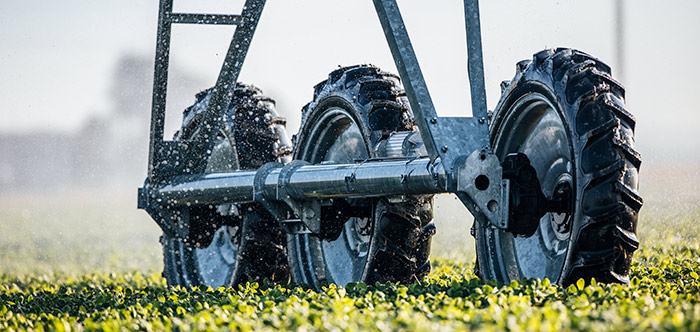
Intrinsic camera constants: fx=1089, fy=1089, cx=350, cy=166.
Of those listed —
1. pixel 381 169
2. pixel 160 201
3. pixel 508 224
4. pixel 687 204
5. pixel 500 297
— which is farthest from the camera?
pixel 687 204

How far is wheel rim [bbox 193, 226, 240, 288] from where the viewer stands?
1086 cm

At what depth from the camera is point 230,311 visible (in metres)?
5.85

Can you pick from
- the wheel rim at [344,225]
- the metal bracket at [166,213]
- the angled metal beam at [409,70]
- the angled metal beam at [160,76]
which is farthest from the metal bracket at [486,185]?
the metal bracket at [166,213]

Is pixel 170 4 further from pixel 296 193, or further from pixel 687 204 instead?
pixel 687 204

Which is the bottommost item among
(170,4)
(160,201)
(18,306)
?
(18,306)

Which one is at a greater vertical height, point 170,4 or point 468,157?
point 170,4

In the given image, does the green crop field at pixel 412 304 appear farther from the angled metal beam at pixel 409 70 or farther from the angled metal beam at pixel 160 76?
the angled metal beam at pixel 160 76

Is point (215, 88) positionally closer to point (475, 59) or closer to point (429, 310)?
point (475, 59)

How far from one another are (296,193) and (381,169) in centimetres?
120

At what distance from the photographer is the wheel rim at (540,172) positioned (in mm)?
6562

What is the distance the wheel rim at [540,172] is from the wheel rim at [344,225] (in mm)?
1945

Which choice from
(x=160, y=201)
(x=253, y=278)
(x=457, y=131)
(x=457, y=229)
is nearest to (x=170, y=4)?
(x=160, y=201)

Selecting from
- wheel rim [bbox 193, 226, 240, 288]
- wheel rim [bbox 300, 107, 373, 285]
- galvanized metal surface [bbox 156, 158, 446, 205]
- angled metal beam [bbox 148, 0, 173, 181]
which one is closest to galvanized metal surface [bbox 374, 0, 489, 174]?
galvanized metal surface [bbox 156, 158, 446, 205]

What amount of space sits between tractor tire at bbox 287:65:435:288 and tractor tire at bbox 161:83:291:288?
283 millimetres
